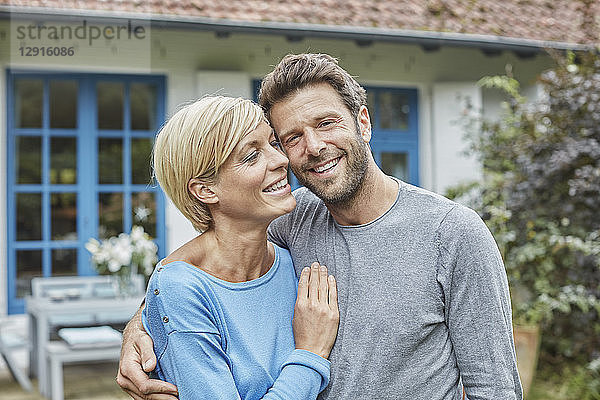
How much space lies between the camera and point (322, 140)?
1824 millimetres

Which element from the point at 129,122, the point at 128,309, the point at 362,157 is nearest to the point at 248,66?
the point at 129,122

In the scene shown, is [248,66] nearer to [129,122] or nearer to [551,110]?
[129,122]

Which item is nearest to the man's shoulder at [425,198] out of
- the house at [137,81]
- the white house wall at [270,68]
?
the house at [137,81]

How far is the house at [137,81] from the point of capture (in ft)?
20.9

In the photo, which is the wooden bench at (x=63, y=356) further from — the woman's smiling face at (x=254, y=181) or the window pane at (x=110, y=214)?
the woman's smiling face at (x=254, y=181)

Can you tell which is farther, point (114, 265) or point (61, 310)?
point (114, 265)

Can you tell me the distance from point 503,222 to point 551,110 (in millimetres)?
962

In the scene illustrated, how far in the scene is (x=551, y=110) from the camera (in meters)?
5.59

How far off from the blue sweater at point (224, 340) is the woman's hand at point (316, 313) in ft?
0.09

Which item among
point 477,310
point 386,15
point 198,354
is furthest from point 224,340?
point 386,15

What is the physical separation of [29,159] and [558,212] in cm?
471

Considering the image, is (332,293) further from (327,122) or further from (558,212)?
(558,212)

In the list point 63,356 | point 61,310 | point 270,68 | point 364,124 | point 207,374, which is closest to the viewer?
point 207,374

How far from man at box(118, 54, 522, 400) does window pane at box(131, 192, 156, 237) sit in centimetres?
509
